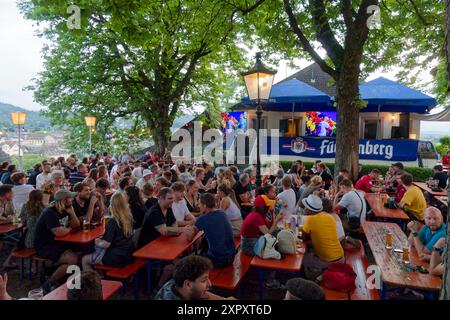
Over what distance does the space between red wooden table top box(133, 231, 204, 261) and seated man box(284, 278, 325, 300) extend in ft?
6.17

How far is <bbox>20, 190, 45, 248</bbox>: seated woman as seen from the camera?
14.7 ft

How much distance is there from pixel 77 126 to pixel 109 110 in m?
2.03

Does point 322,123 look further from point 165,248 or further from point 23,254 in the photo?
point 23,254

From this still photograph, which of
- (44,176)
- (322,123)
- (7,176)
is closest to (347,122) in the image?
(44,176)

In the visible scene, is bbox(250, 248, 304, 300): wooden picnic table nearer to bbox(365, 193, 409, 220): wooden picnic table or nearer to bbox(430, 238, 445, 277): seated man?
bbox(430, 238, 445, 277): seated man

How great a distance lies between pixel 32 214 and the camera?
177 inches

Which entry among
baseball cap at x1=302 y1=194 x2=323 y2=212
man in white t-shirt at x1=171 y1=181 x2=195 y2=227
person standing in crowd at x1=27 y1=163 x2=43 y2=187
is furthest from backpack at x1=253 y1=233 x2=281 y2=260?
person standing in crowd at x1=27 y1=163 x2=43 y2=187

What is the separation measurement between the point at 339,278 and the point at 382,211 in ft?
11.2

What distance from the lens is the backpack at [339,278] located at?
3.36 metres

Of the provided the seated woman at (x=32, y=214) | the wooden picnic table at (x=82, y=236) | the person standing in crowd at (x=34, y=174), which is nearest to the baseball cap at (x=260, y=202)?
the wooden picnic table at (x=82, y=236)

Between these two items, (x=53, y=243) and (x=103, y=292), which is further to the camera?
(x=53, y=243)

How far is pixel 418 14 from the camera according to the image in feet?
27.7

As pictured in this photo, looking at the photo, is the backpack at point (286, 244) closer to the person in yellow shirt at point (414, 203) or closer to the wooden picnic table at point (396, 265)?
the wooden picnic table at point (396, 265)

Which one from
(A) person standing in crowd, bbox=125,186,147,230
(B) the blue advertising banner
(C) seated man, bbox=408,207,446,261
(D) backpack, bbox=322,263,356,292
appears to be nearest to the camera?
(D) backpack, bbox=322,263,356,292
